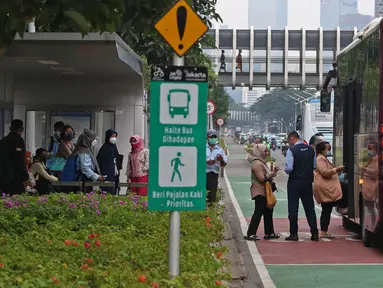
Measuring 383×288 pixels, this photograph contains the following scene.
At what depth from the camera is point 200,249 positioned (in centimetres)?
913

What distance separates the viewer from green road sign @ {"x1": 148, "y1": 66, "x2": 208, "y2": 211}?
297 inches

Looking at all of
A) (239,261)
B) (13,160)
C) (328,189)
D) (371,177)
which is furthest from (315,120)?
(239,261)

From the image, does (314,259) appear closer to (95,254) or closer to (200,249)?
(200,249)

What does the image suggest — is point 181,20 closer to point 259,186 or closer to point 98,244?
point 98,244

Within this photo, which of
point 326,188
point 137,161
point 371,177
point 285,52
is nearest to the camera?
point 371,177

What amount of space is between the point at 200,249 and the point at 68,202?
14.5ft

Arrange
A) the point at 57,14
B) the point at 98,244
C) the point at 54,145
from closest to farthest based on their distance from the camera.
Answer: the point at 57,14, the point at 98,244, the point at 54,145

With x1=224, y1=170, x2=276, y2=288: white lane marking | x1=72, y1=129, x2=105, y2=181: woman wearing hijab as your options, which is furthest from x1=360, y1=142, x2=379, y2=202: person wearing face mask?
x1=72, y1=129, x2=105, y2=181: woman wearing hijab

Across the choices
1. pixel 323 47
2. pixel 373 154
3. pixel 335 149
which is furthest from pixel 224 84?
pixel 373 154

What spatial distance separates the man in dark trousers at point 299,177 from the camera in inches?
611

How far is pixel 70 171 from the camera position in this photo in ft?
53.2

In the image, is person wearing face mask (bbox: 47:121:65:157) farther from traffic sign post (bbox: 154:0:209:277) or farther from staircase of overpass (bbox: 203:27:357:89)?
staircase of overpass (bbox: 203:27:357:89)

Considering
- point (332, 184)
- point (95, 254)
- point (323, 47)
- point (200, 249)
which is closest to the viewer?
point (95, 254)

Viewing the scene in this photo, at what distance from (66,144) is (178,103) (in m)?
9.67
